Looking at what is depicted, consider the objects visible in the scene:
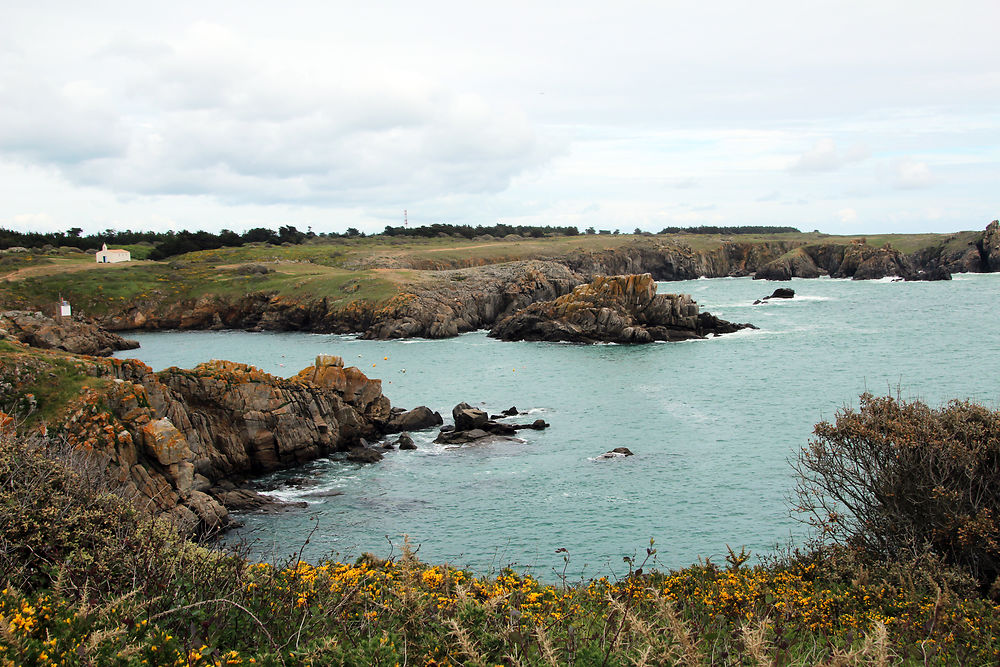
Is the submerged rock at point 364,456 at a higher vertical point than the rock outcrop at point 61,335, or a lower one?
lower

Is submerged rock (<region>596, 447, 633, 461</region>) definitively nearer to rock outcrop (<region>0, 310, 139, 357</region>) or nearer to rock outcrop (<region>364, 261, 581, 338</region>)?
rock outcrop (<region>364, 261, 581, 338</region>)

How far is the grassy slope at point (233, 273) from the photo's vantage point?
96188mm

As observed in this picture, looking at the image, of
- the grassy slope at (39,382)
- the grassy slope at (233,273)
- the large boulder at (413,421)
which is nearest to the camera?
the grassy slope at (39,382)

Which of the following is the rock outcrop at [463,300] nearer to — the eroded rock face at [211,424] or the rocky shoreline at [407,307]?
the rocky shoreline at [407,307]

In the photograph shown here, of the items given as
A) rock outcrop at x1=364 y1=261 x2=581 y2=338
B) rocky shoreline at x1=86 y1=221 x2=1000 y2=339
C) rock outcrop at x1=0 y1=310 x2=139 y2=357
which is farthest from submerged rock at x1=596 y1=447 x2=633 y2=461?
rock outcrop at x1=0 y1=310 x2=139 y2=357

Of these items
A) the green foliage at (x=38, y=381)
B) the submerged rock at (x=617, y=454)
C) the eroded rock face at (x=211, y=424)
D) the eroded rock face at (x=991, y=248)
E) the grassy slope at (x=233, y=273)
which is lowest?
the submerged rock at (x=617, y=454)

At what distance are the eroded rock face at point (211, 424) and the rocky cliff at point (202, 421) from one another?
5cm

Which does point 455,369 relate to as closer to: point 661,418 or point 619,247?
point 661,418

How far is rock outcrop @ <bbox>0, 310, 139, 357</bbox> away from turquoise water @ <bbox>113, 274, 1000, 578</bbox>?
3898 millimetres

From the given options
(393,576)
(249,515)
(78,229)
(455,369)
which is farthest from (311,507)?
(78,229)

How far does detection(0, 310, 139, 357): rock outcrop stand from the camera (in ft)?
220

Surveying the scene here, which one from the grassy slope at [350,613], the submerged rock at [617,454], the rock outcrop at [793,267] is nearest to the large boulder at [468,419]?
the submerged rock at [617,454]

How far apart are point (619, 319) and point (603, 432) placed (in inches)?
1478

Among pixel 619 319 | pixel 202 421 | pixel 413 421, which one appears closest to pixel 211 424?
pixel 202 421
